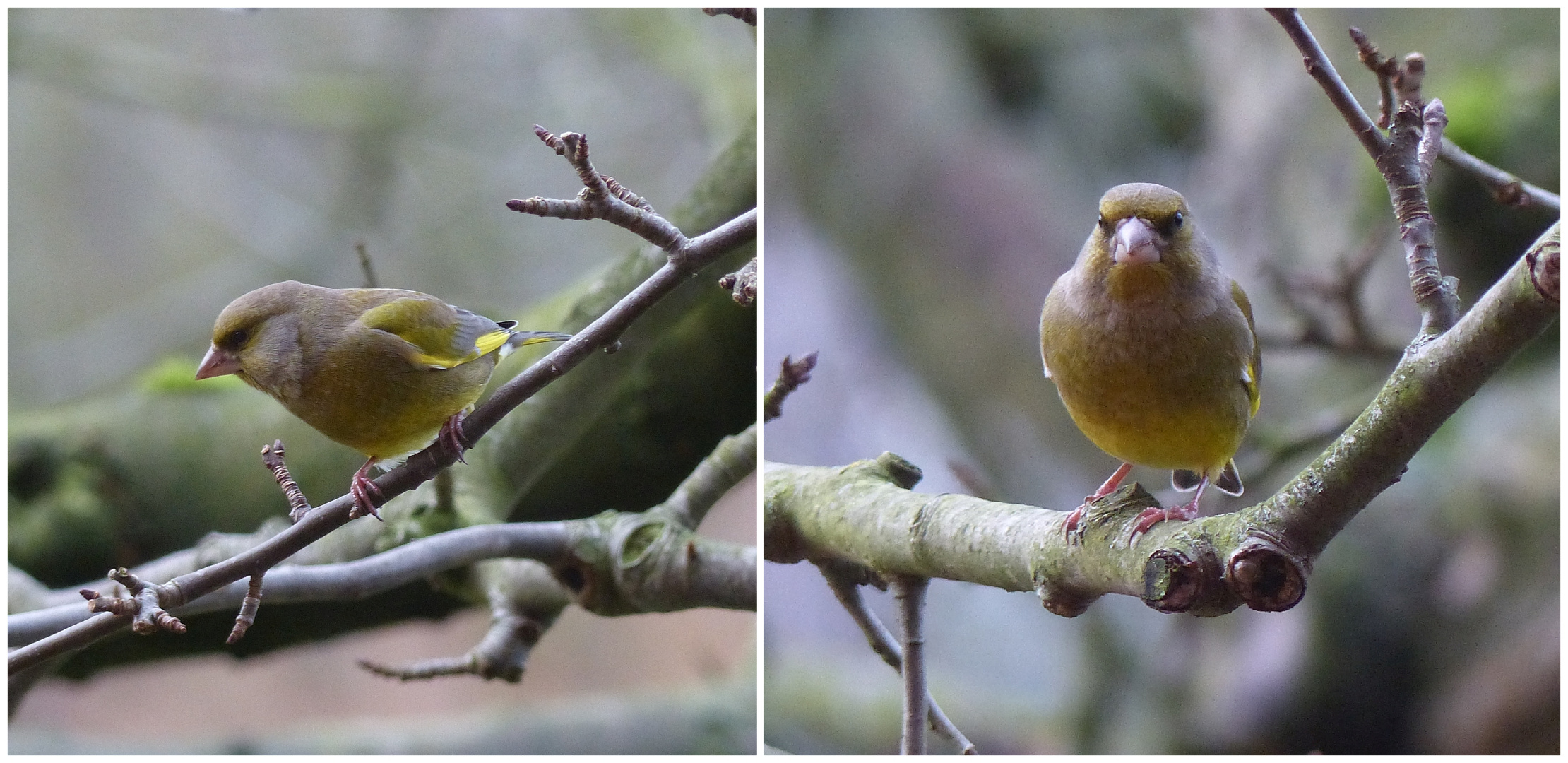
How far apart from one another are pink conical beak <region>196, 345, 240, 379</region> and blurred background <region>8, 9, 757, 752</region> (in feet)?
0.84

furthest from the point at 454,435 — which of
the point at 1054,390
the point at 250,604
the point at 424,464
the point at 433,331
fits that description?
the point at 1054,390

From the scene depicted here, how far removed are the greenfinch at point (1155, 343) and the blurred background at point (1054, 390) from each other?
0.35 m

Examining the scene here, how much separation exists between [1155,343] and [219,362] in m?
1.25

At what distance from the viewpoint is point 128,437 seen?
205 cm

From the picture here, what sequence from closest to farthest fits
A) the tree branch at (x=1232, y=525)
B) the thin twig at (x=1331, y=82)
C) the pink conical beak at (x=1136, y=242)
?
1. the tree branch at (x=1232, y=525)
2. the thin twig at (x=1331, y=82)
3. the pink conical beak at (x=1136, y=242)

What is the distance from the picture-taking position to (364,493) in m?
1.47

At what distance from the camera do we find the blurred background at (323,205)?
1872 millimetres

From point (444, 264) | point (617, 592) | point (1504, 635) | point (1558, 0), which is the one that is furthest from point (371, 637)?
point (1558, 0)

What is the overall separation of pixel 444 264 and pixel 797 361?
0.61 meters

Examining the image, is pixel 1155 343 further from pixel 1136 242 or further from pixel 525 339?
pixel 525 339

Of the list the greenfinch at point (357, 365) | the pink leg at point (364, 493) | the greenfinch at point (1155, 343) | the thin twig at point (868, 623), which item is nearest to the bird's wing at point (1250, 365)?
the greenfinch at point (1155, 343)

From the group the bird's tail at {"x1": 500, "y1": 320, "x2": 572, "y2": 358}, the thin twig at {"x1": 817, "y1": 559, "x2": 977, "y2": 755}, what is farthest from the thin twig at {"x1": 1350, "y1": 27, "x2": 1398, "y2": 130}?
the bird's tail at {"x1": 500, "y1": 320, "x2": 572, "y2": 358}

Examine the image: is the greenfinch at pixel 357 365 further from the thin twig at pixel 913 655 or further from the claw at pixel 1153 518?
the claw at pixel 1153 518

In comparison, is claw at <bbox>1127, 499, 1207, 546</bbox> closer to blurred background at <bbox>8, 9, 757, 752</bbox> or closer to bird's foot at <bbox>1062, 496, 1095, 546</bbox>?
bird's foot at <bbox>1062, 496, 1095, 546</bbox>
